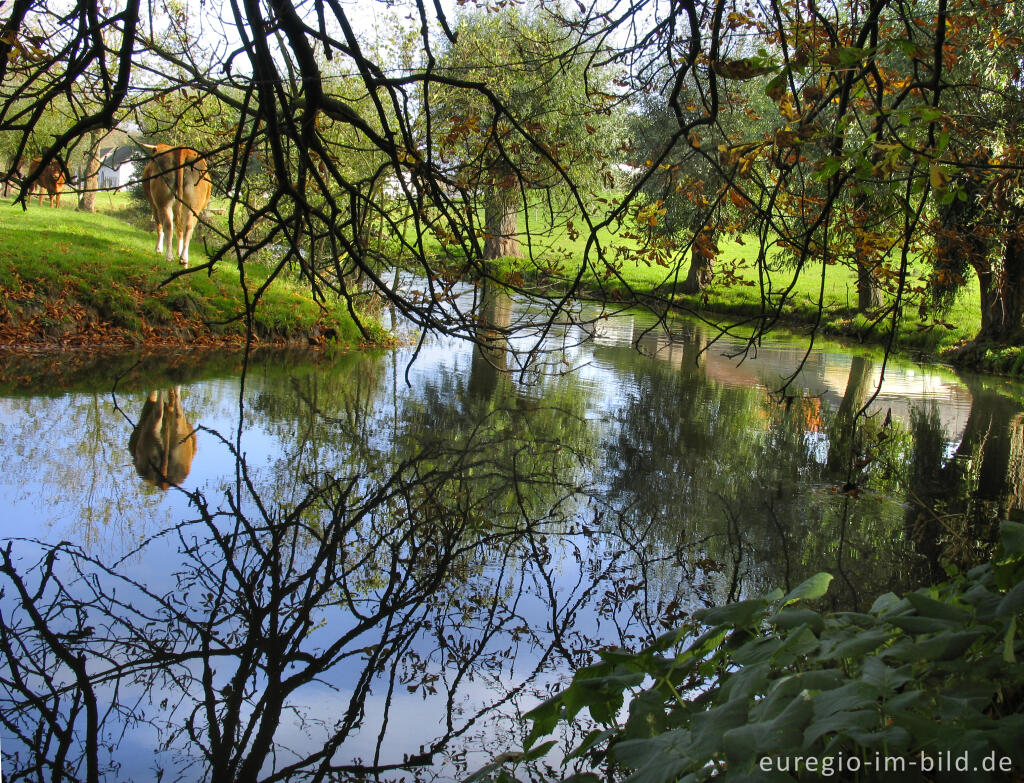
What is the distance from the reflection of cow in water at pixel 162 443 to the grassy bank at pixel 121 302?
2.45m

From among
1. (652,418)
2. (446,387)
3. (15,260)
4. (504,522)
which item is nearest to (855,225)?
(504,522)

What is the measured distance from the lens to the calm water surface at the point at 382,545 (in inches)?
103

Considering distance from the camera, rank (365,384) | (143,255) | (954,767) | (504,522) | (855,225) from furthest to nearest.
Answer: (143,255)
(365,384)
(855,225)
(504,522)
(954,767)

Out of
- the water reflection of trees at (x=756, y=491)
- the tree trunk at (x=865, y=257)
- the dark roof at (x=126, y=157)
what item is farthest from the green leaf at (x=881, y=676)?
the tree trunk at (x=865, y=257)

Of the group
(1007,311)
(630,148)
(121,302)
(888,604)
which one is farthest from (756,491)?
(1007,311)

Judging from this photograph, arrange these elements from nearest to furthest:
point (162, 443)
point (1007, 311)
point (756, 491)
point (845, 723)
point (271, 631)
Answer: point (845, 723)
point (271, 631)
point (756, 491)
point (162, 443)
point (1007, 311)

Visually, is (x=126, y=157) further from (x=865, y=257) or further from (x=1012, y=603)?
(x=1012, y=603)

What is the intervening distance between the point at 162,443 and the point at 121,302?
5392mm

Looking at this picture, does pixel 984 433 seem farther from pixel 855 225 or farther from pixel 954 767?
pixel 954 767

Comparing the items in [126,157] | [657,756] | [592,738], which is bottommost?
[592,738]

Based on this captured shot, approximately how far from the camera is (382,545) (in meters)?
A: 4.04

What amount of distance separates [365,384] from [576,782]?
7106 mm

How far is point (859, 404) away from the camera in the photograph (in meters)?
9.80

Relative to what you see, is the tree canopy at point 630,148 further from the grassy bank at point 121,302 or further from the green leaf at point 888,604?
the grassy bank at point 121,302
